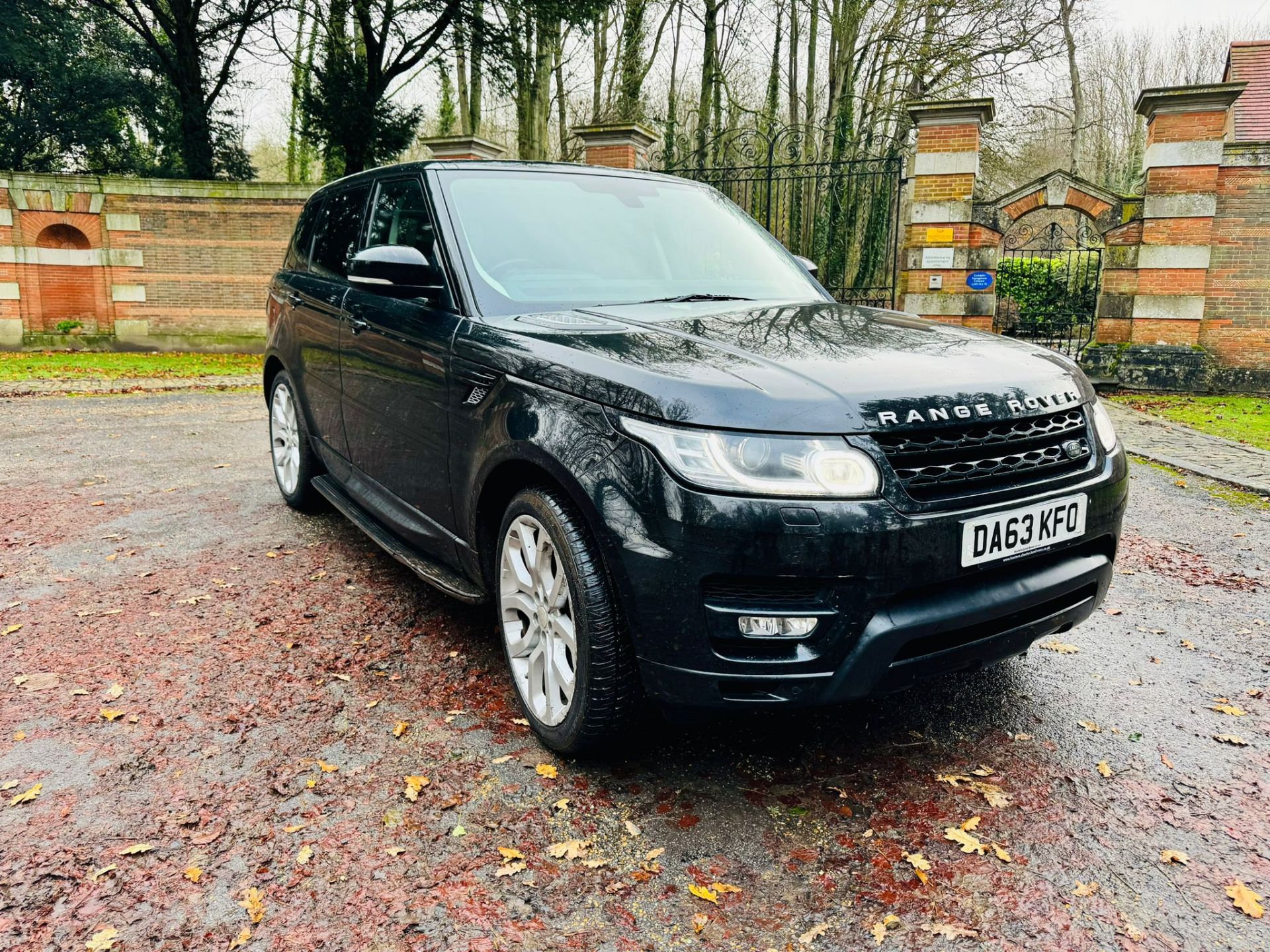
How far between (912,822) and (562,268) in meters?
2.29

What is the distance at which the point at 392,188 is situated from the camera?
14.2 ft

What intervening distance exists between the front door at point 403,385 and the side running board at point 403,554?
0.26 feet

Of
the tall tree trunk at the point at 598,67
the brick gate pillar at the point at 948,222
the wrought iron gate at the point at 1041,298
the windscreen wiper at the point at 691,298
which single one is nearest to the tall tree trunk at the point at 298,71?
the tall tree trunk at the point at 598,67

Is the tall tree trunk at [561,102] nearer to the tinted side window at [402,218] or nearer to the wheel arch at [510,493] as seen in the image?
the tinted side window at [402,218]

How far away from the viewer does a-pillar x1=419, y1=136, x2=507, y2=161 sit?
662 inches

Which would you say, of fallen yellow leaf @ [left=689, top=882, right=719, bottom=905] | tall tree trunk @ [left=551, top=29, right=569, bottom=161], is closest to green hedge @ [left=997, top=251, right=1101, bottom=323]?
tall tree trunk @ [left=551, top=29, right=569, bottom=161]

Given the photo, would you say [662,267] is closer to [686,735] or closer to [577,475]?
[577,475]

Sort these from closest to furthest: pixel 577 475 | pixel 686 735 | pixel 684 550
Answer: pixel 684 550, pixel 577 475, pixel 686 735

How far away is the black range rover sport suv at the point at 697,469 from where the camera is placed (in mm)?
2434

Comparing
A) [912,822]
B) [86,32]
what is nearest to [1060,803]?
[912,822]

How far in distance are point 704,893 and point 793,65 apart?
82.4 ft

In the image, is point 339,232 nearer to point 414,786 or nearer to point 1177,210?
point 414,786

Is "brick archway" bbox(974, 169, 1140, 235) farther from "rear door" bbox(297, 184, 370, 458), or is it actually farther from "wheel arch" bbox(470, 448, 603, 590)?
"wheel arch" bbox(470, 448, 603, 590)

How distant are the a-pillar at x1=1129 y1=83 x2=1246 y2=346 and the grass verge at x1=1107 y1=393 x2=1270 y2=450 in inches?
36.2
